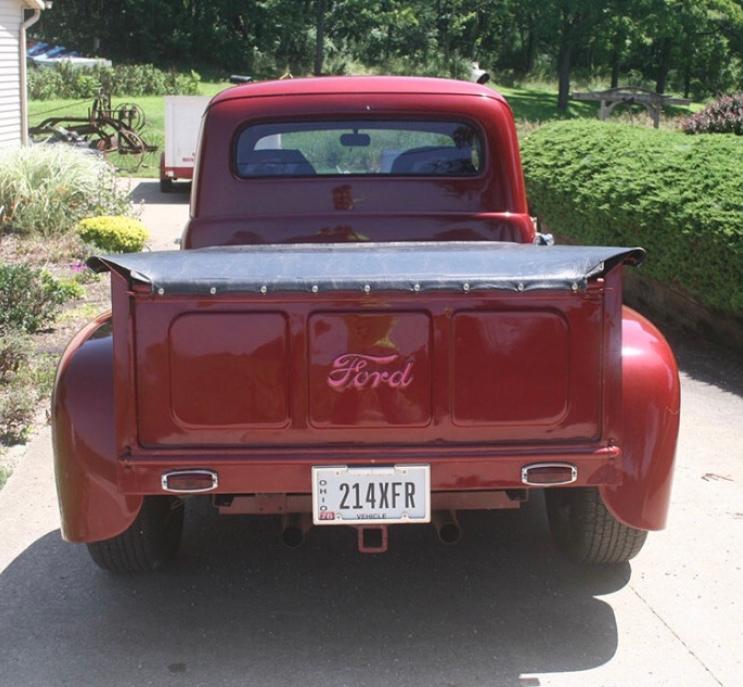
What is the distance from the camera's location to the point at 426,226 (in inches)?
205

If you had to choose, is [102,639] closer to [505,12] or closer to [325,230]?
[325,230]

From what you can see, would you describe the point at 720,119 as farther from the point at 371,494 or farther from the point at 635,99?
the point at 371,494

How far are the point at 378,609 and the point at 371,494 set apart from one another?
809 millimetres

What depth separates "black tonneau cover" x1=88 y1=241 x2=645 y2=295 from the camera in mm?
3455

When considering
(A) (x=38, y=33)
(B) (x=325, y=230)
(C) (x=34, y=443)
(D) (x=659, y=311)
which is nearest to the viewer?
(B) (x=325, y=230)

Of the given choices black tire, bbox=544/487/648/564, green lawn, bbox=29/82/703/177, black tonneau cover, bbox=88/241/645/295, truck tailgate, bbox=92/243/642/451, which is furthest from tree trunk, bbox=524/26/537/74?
truck tailgate, bbox=92/243/642/451

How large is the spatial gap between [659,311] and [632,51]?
50.0 meters

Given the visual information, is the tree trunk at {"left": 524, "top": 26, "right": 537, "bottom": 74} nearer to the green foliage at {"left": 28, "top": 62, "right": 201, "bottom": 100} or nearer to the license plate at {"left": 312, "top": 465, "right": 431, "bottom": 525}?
the green foliage at {"left": 28, "top": 62, "right": 201, "bottom": 100}

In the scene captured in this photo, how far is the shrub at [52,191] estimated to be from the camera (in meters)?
12.4

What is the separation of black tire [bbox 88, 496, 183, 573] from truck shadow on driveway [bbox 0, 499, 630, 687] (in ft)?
0.42

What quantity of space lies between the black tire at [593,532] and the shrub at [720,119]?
42.0 ft

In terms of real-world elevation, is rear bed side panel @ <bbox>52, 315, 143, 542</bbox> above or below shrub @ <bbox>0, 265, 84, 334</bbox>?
above

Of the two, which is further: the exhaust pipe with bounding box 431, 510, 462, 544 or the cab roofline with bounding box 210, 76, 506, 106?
the cab roofline with bounding box 210, 76, 506, 106

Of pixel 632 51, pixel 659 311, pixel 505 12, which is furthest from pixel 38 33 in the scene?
pixel 659 311
